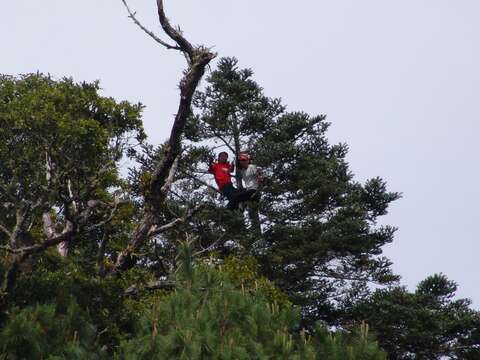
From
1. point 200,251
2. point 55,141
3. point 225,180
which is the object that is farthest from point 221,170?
point 200,251

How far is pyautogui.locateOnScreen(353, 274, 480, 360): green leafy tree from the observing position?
92.5 feet

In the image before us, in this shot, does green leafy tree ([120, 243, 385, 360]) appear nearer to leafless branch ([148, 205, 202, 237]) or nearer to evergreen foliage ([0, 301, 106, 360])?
evergreen foliage ([0, 301, 106, 360])

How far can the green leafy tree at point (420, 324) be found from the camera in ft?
92.5

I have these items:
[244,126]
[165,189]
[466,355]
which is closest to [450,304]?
[466,355]

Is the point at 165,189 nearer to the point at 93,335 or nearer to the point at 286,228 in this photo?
the point at 93,335

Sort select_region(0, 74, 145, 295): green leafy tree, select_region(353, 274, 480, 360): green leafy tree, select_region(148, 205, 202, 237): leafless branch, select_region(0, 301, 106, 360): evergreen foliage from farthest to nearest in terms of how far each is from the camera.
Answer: select_region(353, 274, 480, 360): green leafy tree < select_region(0, 74, 145, 295): green leafy tree < select_region(148, 205, 202, 237): leafless branch < select_region(0, 301, 106, 360): evergreen foliage

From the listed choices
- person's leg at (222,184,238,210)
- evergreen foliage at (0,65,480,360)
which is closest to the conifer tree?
evergreen foliage at (0,65,480,360)

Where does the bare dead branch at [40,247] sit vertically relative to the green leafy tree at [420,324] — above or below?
below

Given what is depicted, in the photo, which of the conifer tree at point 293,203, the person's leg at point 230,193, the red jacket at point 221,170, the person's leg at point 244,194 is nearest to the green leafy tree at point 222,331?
the person's leg at point 244,194

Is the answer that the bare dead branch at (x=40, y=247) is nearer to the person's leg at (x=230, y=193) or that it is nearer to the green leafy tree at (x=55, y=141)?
the green leafy tree at (x=55, y=141)

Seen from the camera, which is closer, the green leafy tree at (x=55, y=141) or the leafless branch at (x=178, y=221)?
the leafless branch at (x=178, y=221)

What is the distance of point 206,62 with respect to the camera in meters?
10.0

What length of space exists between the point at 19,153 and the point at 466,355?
17.9m

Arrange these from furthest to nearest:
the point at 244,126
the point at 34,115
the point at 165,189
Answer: the point at 244,126 < the point at 34,115 < the point at 165,189
